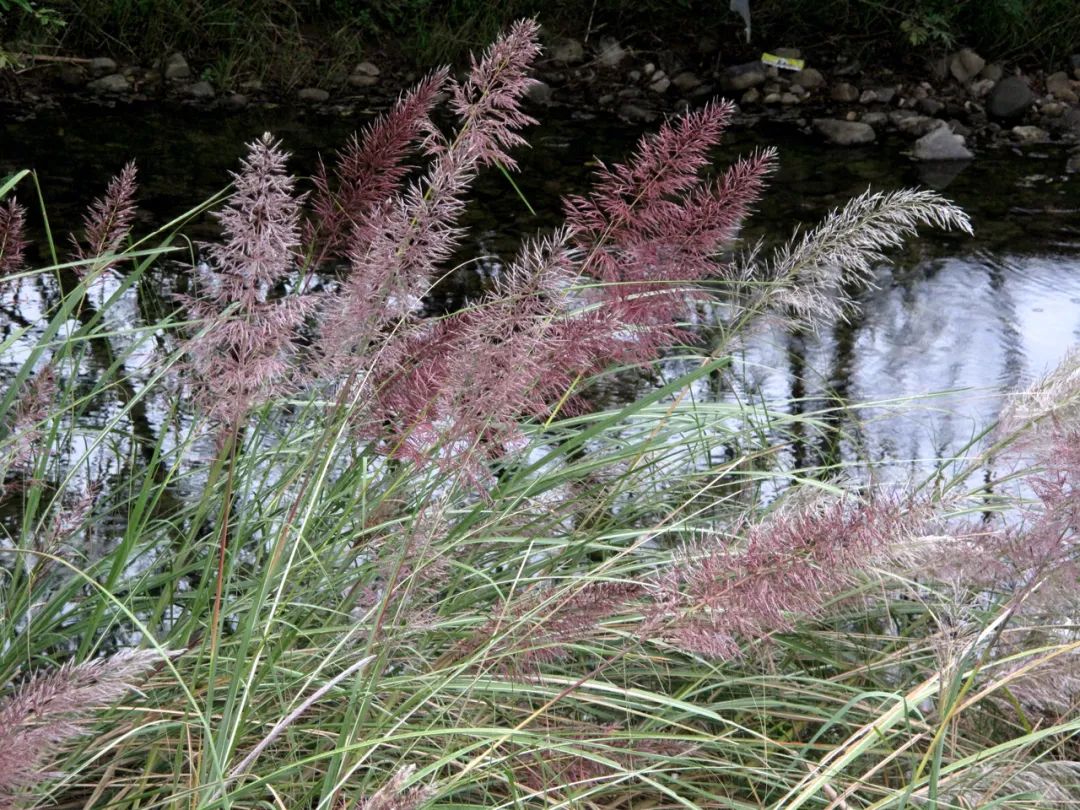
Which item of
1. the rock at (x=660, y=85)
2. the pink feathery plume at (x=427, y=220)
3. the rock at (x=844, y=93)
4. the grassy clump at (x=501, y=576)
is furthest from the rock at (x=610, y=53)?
the pink feathery plume at (x=427, y=220)

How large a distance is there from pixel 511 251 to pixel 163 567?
9.10ft

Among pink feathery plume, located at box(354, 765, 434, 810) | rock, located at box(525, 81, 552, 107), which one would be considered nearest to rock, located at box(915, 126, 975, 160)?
rock, located at box(525, 81, 552, 107)

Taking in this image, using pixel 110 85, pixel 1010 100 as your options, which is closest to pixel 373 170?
pixel 110 85

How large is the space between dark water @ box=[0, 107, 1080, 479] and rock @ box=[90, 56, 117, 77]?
45cm

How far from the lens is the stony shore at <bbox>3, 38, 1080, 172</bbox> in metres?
6.26

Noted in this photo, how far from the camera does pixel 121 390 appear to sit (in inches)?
131

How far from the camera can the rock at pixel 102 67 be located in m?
6.35

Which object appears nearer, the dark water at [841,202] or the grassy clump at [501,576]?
the grassy clump at [501,576]

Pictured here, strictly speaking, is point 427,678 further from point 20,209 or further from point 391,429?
point 20,209

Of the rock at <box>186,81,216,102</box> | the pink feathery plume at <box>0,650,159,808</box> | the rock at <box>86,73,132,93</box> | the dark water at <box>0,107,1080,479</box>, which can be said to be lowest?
the dark water at <box>0,107,1080,479</box>

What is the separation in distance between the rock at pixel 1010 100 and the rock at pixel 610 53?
206cm

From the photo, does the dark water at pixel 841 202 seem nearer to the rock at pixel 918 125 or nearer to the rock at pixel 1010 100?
the rock at pixel 918 125

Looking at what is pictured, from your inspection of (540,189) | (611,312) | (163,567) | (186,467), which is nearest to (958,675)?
(611,312)

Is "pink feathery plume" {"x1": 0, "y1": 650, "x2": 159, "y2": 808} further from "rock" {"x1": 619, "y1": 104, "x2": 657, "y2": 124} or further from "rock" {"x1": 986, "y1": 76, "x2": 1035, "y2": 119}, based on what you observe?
"rock" {"x1": 986, "y1": 76, "x2": 1035, "y2": 119}
